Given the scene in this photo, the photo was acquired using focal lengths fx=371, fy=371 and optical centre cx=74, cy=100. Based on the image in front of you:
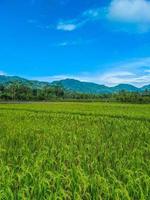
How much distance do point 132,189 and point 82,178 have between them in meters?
0.68

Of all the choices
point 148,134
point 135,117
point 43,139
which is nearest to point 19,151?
point 43,139

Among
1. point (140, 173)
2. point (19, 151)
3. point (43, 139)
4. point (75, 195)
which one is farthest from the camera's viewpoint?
point (43, 139)

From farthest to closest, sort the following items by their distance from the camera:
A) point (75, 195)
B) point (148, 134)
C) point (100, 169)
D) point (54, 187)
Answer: point (148, 134) → point (100, 169) → point (54, 187) → point (75, 195)

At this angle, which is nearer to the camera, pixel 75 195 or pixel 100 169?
pixel 75 195

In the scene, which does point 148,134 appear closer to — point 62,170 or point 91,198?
point 62,170

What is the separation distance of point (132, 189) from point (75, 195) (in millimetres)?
761

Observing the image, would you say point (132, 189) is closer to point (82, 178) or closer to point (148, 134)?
point (82, 178)

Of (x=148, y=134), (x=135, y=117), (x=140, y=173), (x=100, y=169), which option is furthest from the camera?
(x=135, y=117)

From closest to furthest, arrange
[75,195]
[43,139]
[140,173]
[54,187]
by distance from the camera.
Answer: [75,195]
[54,187]
[140,173]
[43,139]

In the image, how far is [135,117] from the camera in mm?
23328

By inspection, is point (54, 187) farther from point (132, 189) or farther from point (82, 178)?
point (132, 189)

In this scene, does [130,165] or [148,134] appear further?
[148,134]

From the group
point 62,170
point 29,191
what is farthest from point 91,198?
point 62,170

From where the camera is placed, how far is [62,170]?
5.95m
